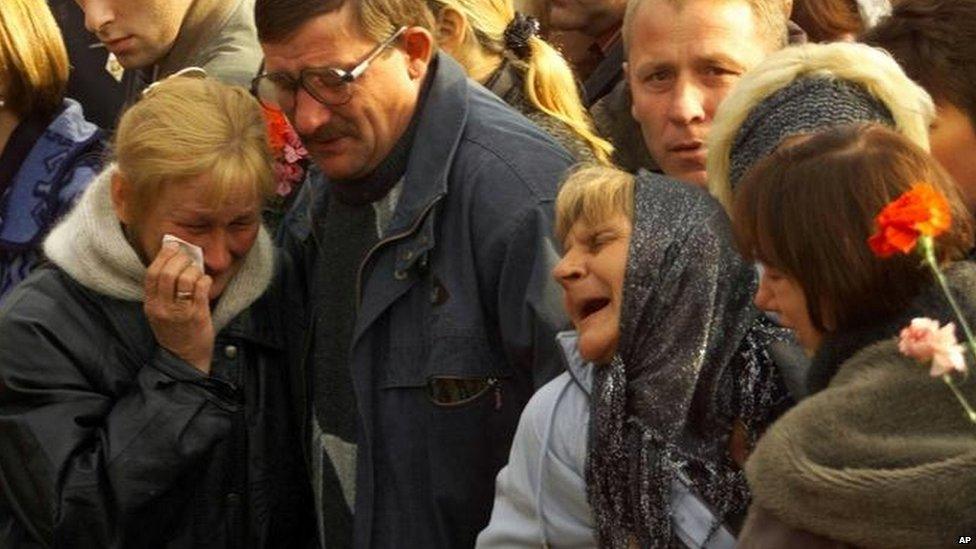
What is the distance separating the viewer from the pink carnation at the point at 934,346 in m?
2.74

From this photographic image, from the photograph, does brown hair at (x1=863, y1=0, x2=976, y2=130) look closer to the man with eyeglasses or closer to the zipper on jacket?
the man with eyeglasses

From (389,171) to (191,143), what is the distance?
42 centimetres

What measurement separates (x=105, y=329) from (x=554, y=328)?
3.31 ft

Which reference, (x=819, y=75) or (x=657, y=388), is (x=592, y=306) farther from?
(x=819, y=75)

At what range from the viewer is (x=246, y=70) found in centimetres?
554

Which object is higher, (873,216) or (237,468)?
(873,216)

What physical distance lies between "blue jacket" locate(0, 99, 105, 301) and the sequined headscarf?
87.1 inches

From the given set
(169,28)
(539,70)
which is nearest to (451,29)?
(539,70)

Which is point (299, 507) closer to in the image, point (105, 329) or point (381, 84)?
point (105, 329)

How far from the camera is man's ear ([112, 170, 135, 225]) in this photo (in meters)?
4.46

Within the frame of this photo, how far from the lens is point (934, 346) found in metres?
2.75

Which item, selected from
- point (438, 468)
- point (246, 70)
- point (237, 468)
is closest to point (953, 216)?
point (438, 468)

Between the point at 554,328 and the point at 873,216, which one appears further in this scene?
the point at 554,328

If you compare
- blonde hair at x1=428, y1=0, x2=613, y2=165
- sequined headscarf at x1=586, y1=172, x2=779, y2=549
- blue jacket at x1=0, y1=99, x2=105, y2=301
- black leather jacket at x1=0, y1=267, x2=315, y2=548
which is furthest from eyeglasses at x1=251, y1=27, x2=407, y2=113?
blue jacket at x1=0, y1=99, x2=105, y2=301
